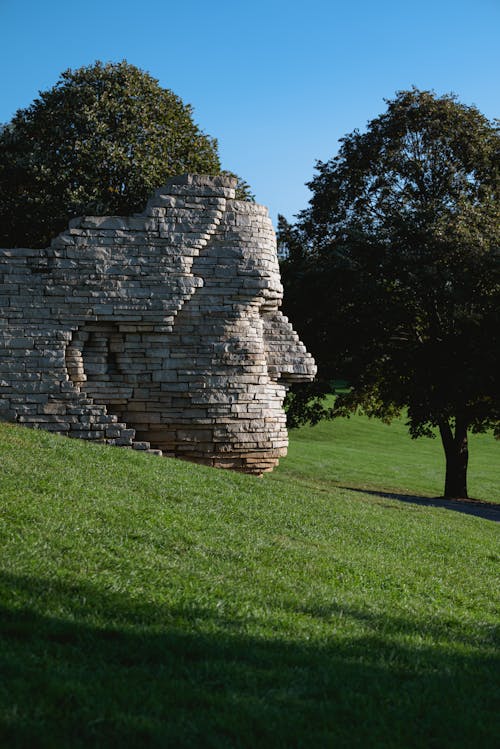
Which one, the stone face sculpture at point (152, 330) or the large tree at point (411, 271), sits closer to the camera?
the stone face sculpture at point (152, 330)

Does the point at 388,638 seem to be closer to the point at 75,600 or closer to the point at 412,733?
the point at 412,733

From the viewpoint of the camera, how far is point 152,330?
1430 centimetres

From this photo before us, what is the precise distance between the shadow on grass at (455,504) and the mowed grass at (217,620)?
9081 millimetres

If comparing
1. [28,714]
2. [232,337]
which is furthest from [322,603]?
[232,337]

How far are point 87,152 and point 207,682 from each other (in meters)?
20.3

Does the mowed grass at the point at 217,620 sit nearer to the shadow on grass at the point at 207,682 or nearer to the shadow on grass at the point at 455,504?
the shadow on grass at the point at 207,682

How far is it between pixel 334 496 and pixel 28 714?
1214cm

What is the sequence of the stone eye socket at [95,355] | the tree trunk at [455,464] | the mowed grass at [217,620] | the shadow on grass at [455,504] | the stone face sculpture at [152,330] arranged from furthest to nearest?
the tree trunk at [455,464] < the shadow on grass at [455,504] < the stone eye socket at [95,355] < the stone face sculpture at [152,330] < the mowed grass at [217,620]

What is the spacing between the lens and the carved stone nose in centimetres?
1569

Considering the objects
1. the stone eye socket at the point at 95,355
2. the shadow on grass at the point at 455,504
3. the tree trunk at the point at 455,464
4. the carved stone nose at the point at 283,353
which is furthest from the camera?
the tree trunk at the point at 455,464

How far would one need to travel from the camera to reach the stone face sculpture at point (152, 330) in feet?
46.0

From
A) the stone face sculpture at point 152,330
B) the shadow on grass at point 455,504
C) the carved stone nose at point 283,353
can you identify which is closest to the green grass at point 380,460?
the shadow on grass at point 455,504

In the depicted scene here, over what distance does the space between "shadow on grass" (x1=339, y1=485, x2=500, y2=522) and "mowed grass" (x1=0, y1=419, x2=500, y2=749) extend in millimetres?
9081

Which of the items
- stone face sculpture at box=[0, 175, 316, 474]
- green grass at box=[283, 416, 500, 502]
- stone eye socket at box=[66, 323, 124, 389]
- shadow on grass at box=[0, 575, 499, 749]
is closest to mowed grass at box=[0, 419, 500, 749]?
shadow on grass at box=[0, 575, 499, 749]
